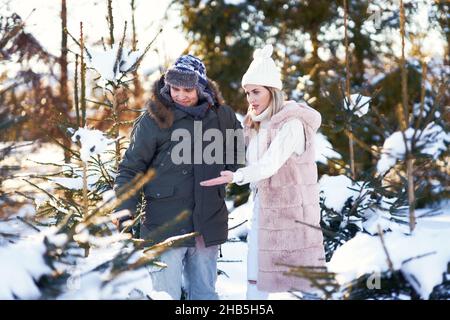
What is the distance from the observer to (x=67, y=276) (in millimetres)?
2168

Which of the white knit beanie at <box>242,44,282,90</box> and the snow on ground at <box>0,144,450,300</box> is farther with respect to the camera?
the white knit beanie at <box>242,44,282,90</box>

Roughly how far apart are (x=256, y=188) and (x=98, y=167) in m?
1.64

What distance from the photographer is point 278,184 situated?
11.3 feet

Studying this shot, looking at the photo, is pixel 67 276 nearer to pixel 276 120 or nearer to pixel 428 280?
pixel 428 280

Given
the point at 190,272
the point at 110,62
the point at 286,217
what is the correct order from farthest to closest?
the point at 110,62 → the point at 190,272 → the point at 286,217

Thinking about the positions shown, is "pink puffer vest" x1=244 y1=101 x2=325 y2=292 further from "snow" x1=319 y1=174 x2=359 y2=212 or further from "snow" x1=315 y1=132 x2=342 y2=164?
"snow" x1=315 y1=132 x2=342 y2=164

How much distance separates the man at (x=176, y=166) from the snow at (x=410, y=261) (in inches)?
55.5

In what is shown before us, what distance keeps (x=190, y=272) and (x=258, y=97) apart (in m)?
1.27

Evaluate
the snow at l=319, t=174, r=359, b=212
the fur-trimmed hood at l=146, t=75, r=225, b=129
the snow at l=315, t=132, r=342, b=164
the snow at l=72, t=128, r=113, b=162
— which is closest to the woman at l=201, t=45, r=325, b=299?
the fur-trimmed hood at l=146, t=75, r=225, b=129

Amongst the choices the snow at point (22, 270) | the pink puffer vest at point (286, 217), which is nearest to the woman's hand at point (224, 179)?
the pink puffer vest at point (286, 217)

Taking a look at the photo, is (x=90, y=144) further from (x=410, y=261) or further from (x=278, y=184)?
(x=410, y=261)

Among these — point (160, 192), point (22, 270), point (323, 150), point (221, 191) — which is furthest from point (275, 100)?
point (323, 150)

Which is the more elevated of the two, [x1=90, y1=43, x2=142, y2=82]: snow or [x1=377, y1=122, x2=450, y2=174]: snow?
[x1=90, y1=43, x2=142, y2=82]: snow

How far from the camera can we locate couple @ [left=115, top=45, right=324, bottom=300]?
3.43 metres
